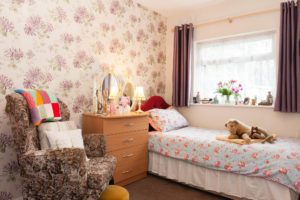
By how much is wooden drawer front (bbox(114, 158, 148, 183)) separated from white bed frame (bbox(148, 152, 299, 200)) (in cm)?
14

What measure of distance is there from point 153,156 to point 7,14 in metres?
2.33

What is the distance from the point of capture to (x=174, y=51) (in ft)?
12.6

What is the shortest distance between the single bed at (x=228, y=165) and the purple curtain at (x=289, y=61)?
1.81 ft

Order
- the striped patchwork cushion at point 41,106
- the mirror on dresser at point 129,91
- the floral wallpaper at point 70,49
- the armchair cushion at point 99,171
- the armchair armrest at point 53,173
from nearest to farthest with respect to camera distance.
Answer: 1. the armchair armrest at point 53,173
2. the armchair cushion at point 99,171
3. the striped patchwork cushion at point 41,106
4. the floral wallpaper at point 70,49
5. the mirror on dresser at point 129,91

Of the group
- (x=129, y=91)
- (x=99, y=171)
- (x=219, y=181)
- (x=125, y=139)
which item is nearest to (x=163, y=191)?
(x=219, y=181)

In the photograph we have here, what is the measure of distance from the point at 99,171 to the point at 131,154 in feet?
3.29

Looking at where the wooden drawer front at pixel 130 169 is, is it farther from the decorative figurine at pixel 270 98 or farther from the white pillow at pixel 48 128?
the decorative figurine at pixel 270 98

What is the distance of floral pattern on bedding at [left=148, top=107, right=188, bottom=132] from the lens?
3070 mm

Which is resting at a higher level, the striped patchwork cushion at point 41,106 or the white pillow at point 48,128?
the striped patchwork cushion at point 41,106

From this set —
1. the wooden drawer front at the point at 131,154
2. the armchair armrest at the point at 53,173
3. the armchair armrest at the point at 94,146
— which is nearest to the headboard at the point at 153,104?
the wooden drawer front at the point at 131,154

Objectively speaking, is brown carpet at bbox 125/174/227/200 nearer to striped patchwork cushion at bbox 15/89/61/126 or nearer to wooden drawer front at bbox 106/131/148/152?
wooden drawer front at bbox 106/131/148/152

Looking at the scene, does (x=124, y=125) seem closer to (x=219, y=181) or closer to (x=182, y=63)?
(x=219, y=181)

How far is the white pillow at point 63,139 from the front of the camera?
1.85 m

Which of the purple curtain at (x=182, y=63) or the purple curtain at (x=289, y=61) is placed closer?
the purple curtain at (x=289, y=61)
